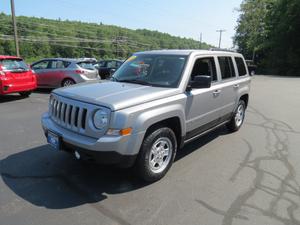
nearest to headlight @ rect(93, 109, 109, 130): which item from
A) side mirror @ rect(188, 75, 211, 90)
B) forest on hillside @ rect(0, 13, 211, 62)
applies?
side mirror @ rect(188, 75, 211, 90)

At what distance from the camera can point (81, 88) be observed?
12.7 feet

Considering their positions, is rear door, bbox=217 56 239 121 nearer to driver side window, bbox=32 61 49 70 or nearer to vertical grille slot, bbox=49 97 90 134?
vertical grille slot, bbox=49 97 90 134

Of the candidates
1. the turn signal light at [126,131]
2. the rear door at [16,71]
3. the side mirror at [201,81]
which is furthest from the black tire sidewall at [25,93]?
the turn signal light at [126,131]

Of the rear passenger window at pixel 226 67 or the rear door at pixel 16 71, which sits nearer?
the rear passenger window at pixel 226 67

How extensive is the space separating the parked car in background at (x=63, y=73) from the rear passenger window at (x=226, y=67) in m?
7.31

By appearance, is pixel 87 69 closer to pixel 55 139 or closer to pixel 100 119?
pixel 55 139

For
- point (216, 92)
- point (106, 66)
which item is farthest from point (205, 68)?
point (106, 66)

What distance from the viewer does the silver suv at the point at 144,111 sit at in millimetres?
→ 3146

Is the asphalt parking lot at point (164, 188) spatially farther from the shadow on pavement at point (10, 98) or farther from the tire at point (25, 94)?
the tire at point (25, 94)

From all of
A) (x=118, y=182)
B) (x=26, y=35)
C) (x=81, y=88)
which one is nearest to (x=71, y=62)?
(x=81, y=88)

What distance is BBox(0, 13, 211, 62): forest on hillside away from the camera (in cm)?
6919

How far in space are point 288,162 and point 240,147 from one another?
0.94 m

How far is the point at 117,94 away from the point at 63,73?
8747mm

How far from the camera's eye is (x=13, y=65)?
929 centimetres
